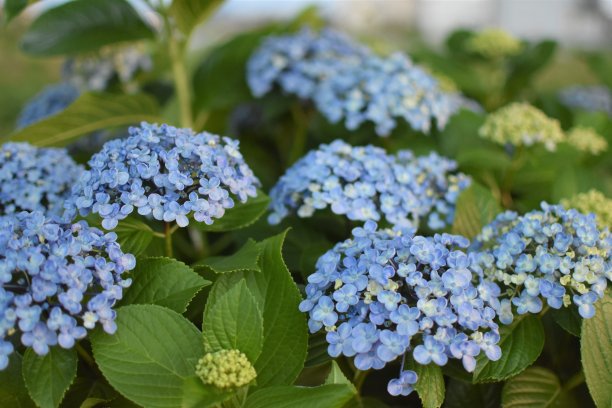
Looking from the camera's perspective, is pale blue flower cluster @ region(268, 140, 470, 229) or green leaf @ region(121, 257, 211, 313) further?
pale blue flower cluster @ region(268, 140, 470, 229)

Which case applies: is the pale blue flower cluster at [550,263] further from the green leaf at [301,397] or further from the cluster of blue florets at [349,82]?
the cluster of blue florets at [349,82]

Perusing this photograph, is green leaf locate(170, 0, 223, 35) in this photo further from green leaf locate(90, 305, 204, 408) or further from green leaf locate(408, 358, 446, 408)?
green leaf locate(408, 358, 446, 408)

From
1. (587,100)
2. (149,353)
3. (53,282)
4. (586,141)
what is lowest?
(587,100)

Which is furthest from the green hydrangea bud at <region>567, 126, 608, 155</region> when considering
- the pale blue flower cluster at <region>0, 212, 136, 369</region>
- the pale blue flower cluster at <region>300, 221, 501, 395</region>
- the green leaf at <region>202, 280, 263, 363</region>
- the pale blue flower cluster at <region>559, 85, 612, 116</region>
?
the pale blue flower cluster at <region>0, 212, 136, 369</region>

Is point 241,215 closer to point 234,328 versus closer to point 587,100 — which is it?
point 234,328

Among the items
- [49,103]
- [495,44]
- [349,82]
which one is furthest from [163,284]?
[495,44]

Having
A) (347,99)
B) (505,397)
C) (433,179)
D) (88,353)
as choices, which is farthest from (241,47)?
(505,397)
